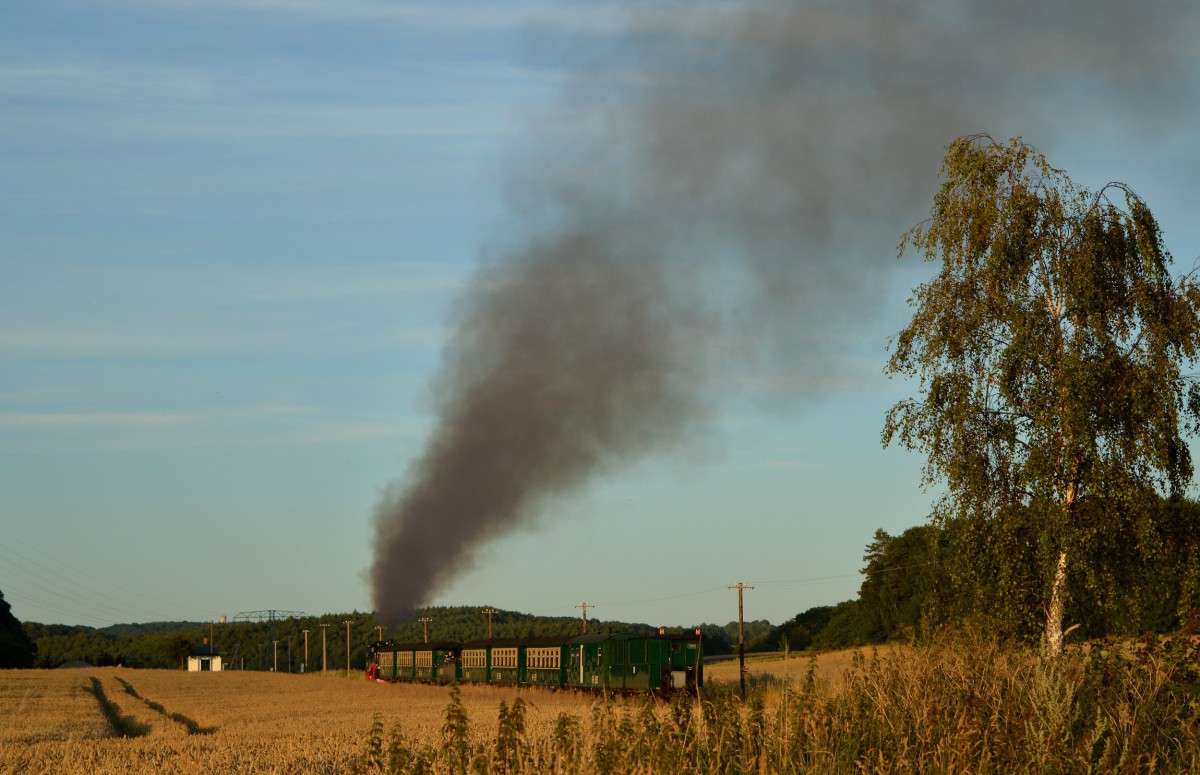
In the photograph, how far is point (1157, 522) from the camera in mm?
25500

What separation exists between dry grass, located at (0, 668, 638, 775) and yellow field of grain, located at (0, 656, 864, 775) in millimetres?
46

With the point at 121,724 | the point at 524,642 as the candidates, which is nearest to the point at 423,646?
the point at 524,642

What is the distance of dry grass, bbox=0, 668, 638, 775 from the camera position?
791 inches

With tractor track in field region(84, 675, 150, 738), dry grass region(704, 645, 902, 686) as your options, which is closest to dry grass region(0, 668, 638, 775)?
tractor track in field region(84, 675, 150, 738)

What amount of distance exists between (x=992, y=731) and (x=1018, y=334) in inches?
553

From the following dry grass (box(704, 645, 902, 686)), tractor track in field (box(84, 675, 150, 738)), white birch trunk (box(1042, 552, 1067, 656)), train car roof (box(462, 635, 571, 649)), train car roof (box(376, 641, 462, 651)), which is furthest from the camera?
train car roof (box(376, 641, 462, 651))

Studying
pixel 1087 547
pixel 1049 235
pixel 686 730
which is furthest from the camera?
pixel 1049 235

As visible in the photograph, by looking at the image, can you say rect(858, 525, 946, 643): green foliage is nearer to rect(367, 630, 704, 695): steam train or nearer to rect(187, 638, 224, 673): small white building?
rect(367, 630, 704, 695): steam train

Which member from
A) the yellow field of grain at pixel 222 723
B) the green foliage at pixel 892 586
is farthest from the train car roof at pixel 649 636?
the green foliage at pixel 892 586

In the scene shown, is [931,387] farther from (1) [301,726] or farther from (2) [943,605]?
(1) [301,726]

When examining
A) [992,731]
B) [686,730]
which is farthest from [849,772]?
[992,731]

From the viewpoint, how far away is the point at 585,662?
42969 mm

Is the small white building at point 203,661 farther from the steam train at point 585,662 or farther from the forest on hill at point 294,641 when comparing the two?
the steam train at point 585,662

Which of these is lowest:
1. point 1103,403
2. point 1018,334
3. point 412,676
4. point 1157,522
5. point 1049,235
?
point 412,676
